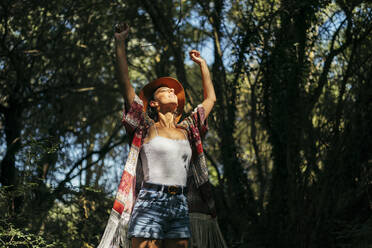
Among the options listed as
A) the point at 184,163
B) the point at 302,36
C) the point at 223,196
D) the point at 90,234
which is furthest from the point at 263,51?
the point at 90,234

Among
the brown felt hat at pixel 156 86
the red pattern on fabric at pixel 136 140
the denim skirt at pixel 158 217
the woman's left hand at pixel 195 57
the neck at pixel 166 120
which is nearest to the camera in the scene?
the denim skirt at pixel 158 217

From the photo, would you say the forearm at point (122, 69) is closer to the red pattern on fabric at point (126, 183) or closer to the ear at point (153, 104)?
the ear at point (153, 104)

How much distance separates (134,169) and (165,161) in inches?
9.6

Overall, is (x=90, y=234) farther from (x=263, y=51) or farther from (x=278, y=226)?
(x=263, y=51)

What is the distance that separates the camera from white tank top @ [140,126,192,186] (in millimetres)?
3459

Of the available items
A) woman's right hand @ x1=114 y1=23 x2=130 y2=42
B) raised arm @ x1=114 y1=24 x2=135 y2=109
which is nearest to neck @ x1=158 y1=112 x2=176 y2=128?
raised arm @ x1=114 y1=24 x2=135 y2=109

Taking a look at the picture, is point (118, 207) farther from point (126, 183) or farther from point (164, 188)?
point (164, 188)

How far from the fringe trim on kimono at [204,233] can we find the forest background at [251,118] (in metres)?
1.37

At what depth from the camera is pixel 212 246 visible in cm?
365

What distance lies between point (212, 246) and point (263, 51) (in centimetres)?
303

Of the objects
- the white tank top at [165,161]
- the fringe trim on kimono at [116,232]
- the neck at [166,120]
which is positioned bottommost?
the fringe trim on kimono at [116,232]

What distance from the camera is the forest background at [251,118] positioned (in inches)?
193

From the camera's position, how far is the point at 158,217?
3.33 m

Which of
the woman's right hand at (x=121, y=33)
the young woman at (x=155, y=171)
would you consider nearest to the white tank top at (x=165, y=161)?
the young woman at (x=155, y=171)
